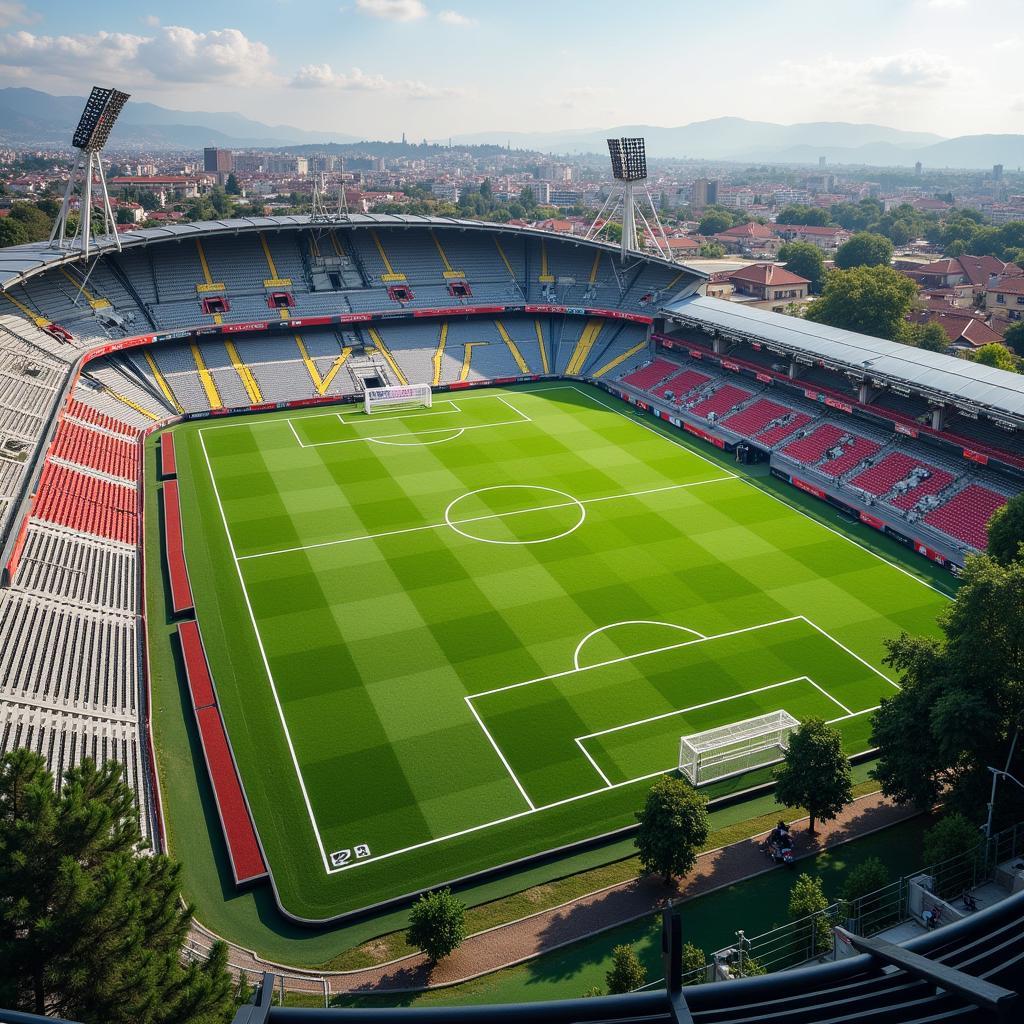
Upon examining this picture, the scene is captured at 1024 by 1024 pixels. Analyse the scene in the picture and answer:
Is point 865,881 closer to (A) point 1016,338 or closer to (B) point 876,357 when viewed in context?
(B) point 876,357

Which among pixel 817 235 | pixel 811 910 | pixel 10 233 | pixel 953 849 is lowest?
pixel 811 910

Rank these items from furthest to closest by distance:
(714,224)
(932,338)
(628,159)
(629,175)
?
(714,224)
(932,338)
(629,175)
(628,159)

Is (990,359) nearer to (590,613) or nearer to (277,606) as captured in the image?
(590,613)

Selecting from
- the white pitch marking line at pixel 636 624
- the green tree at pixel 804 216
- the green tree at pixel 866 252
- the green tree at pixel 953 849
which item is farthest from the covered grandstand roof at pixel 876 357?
the green tree at pixel 804 216

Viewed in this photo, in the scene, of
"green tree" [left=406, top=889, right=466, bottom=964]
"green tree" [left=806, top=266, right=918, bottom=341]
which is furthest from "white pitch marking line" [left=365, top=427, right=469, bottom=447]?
"green tree" [left=406, top=889, right=466, bottom=964]

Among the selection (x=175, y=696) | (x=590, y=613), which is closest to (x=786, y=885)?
(x=590, y=613)

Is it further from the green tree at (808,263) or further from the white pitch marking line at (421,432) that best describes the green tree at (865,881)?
the green tree at (808,263)

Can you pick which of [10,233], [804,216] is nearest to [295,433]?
[10,233]
